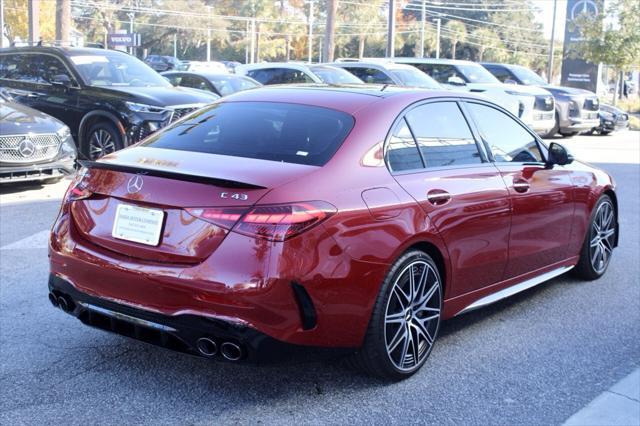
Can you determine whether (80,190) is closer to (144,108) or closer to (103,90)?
(144,108)

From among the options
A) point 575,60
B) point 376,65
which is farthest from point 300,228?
point 575,60

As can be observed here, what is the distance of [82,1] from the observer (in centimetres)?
7938

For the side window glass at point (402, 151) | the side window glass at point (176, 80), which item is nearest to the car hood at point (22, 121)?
the side window glass at point (176, 80)

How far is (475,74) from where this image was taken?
1942cm

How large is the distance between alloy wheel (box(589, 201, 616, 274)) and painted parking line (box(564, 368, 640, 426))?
2.28m

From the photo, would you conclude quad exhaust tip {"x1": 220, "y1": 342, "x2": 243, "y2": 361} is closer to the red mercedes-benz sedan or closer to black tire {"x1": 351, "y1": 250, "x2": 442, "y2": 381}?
the red mercedes-benz sedan

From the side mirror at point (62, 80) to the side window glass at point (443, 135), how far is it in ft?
26.0

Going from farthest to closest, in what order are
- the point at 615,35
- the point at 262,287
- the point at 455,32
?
the point at 455,32 → the point at 615,35 → the point at 262,287

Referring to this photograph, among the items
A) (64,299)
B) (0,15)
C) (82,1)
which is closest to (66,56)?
(64,299)

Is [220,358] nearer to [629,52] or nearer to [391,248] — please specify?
[391,248]

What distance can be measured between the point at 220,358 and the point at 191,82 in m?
12.5

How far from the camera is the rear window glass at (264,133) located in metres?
4.03

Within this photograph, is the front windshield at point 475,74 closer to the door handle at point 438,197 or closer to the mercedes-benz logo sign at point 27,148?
the mercedes-benz logo sign at point 27,148

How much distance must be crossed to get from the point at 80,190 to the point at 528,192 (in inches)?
113
